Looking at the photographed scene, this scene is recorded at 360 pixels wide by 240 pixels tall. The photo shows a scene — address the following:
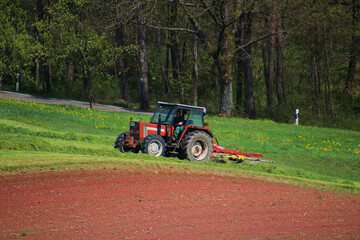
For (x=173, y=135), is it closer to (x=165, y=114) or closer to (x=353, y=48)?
(x=165, y=114)

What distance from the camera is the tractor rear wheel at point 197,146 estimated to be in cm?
1276

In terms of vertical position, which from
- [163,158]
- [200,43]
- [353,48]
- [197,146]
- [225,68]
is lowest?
[163,158]

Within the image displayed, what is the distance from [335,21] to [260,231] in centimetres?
2963

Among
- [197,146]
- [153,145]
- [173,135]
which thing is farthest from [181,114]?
[153,145]

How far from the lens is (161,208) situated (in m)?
7.47

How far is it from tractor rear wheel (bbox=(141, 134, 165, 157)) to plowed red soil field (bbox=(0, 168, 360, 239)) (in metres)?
1.90

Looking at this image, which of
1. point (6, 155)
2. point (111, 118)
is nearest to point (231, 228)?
point (6, 155)

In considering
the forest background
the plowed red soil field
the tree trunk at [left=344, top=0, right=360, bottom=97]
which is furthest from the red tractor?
the tree trunk at [left=344, top=0, right=360, bottom=97]

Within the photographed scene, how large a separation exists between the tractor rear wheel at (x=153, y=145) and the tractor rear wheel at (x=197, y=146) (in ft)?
2.62

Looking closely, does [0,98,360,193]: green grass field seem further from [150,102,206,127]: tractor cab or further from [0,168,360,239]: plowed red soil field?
[150,102,206,127]: tractor cab

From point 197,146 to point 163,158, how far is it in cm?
164

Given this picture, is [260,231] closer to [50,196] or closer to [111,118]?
[50,196]

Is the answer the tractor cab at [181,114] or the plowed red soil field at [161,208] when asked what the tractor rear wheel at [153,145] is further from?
the plowed red soil field at [161,208]

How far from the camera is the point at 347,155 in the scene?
17547 millimetres
